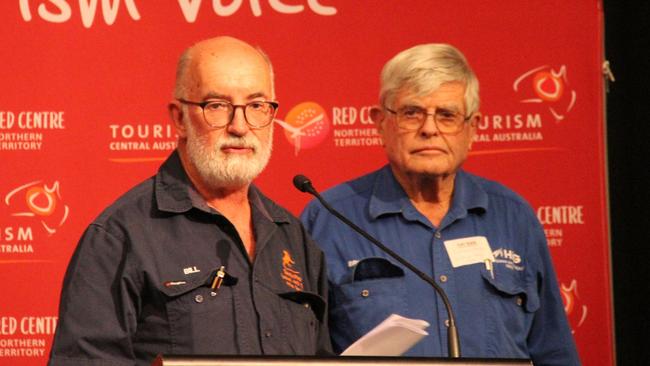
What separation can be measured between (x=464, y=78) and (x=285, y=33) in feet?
2.88

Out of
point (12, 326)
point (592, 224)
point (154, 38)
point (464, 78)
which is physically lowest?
point (12, 326)

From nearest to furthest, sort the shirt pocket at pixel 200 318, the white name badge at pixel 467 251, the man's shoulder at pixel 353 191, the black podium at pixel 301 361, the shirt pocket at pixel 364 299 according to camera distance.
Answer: the black podium at pixel 301 361, the shirt pocket at pixel 200 318, the shirt pocket at pixel 364 299, the white name badge at pixel 467 251, the man's shoulder at pixel 353 191

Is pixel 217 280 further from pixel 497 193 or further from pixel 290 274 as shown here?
pixel 497 193

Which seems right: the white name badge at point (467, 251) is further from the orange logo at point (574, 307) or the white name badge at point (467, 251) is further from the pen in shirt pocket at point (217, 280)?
the pen in shirt pocket at point (217, 280)

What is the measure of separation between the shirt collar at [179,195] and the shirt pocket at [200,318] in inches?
7.8

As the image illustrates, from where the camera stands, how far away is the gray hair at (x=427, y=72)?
3.28 metres

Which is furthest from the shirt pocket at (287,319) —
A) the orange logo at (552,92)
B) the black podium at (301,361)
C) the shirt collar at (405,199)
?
the orange logo at (552,92)

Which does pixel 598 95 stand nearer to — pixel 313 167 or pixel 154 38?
pixel 313 167

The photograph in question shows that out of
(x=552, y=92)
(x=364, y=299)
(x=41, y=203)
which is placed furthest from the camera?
(x=552, y=92)

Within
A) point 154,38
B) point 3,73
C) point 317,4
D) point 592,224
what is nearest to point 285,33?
point 317,4

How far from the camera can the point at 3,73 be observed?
3.83 meters

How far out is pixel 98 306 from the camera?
2.46 metres

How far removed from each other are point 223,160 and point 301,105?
1212 mm

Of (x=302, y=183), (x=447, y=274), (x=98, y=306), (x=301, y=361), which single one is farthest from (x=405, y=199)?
(x=301, y=361)
